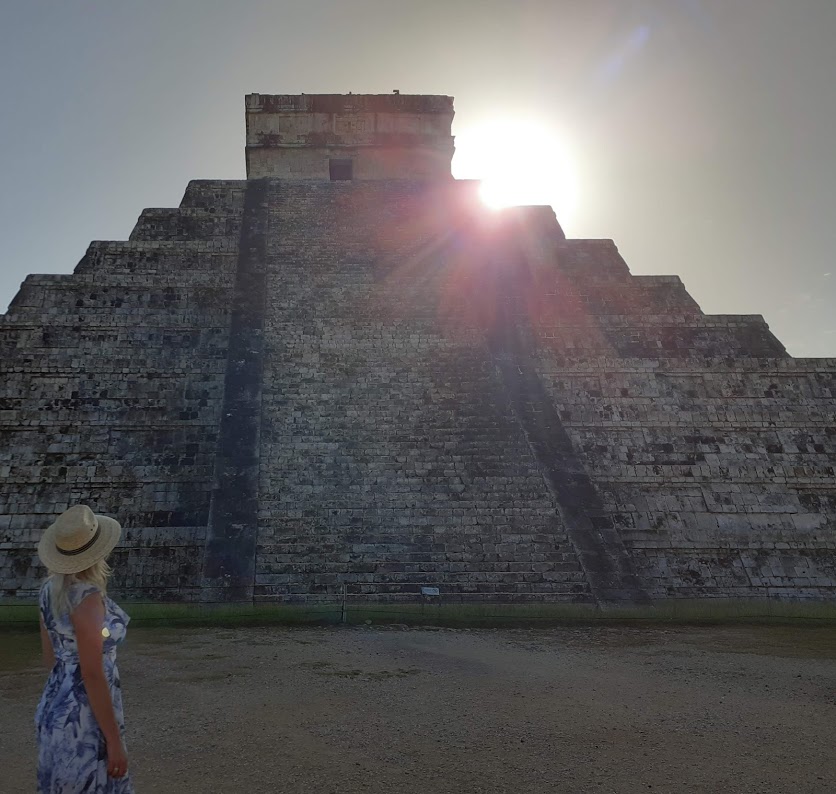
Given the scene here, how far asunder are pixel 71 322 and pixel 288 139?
995cm

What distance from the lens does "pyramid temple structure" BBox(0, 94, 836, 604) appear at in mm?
10602

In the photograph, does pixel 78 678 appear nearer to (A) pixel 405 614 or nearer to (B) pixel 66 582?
(B) pixel 66 582

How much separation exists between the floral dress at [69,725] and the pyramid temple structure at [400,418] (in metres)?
7.44

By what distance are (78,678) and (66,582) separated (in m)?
0.43

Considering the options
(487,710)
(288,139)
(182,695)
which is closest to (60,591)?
(182,695)

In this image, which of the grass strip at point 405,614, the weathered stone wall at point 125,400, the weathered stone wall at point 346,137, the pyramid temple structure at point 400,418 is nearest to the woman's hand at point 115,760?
the grass strip at point 405,614

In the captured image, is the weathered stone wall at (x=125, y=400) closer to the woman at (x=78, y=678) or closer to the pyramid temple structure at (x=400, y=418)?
the pyramid temple structure at (x=400, y=418)

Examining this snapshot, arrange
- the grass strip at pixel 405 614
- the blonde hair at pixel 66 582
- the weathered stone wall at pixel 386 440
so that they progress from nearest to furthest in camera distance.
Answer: the blonde hair at pixel 66 582 < the grass strip at pixel 405 614 < the weathered stone wall at pixel 386 440

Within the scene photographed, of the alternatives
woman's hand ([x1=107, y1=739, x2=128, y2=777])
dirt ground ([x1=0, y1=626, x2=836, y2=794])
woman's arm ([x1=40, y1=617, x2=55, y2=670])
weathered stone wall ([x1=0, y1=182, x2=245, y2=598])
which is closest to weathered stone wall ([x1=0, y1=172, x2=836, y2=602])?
weathered stone wall ([x1=0, y1=182, x2=245, y2=598])

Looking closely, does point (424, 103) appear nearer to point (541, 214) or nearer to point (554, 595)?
point (541, 214)

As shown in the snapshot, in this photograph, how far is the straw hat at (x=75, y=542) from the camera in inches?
104

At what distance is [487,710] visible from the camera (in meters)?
5.37

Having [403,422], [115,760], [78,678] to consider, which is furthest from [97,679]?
[403,422]

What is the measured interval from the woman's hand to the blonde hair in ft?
2.03
